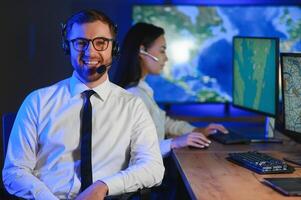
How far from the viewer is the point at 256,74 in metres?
2.43

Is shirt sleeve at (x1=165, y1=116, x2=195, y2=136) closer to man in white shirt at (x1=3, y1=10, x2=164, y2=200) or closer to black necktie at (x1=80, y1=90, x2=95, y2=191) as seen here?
man in white shirt at (x1=3, y1=10, x2=164, y2=200)

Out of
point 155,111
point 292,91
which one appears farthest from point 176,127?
point 292,91

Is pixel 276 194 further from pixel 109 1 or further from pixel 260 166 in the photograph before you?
pixel 109 1

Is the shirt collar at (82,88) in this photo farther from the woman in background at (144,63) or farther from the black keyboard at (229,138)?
the black keyboard at (229,138)

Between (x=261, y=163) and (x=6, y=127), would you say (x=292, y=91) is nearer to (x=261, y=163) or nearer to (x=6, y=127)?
(x=261, y=163)

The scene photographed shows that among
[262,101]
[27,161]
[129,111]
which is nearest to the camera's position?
[27,161]

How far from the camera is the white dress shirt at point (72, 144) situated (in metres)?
1.68

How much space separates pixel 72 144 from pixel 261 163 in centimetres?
72

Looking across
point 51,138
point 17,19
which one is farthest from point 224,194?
point 17,19

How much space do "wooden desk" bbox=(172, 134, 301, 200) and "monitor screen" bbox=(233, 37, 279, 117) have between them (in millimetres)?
252

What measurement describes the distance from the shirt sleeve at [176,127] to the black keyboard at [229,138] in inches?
10.6

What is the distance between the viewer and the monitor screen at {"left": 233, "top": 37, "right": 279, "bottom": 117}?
7.50ft

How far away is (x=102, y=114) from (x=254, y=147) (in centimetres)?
83

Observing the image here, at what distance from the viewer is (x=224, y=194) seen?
1.44m
